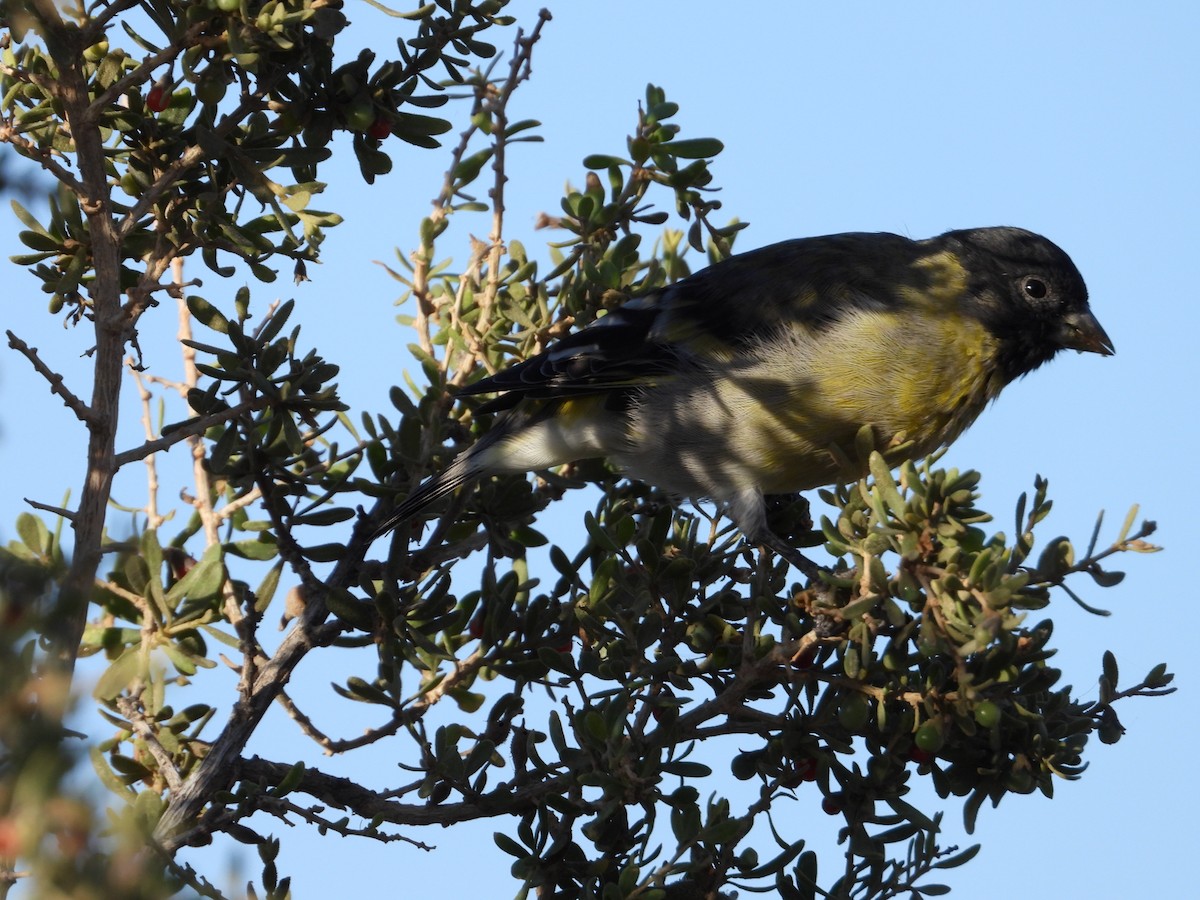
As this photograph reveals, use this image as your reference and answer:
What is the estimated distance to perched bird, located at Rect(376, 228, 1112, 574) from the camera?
12.5ft

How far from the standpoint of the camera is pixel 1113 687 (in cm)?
266

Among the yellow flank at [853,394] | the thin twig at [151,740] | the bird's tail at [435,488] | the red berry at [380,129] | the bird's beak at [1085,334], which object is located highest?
the bird's beak at [1085,334]

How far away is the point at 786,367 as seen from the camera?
3.94 meters

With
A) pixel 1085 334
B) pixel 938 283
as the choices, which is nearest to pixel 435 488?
pixel 938 283

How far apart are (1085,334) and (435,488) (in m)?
2.41

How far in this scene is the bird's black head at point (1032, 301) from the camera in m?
4.27

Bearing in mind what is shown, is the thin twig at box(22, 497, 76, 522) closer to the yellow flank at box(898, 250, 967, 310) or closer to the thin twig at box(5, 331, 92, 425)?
the thin twig at box(5, 331, 92, 425)

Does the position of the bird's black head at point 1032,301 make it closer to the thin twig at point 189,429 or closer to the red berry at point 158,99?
the thin twig at point 189,429

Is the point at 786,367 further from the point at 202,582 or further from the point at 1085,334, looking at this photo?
the point at 202,582

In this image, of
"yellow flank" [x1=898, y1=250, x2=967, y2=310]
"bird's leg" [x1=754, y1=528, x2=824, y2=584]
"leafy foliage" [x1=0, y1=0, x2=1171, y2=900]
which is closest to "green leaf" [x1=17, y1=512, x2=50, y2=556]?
"leafy foliage" [x1=0, y1=0, x2=1171, y2=900]

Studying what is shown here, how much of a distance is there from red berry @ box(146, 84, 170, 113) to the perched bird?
1185 mm

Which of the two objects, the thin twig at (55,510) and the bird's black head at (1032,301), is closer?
the thin twig at (55,510)

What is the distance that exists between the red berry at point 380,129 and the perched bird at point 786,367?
0.85m

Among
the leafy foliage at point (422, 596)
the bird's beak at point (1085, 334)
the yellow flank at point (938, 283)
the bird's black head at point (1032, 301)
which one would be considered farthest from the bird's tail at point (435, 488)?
the bird's beak at point (1085, 334)
